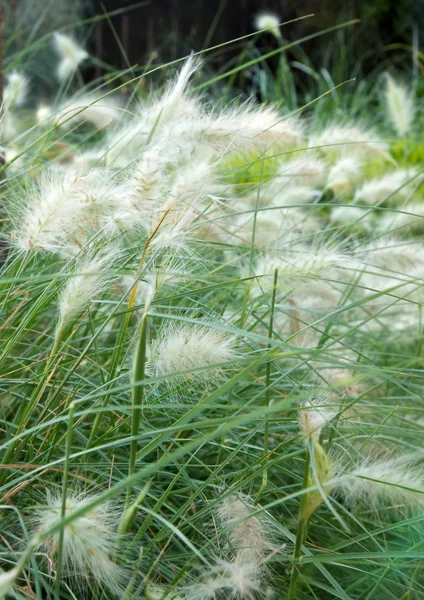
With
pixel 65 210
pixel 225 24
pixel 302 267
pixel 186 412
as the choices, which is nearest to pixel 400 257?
pixel 302 267

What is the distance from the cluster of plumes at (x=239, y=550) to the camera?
62 centimetres

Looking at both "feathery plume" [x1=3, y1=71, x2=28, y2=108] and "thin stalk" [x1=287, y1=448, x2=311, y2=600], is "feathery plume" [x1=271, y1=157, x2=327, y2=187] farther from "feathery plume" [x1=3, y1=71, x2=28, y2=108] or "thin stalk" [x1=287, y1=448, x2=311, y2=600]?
"thin stalk" [x1=287, y1=448, x2=311, y2=600]

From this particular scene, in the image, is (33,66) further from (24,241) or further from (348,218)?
(24,241)

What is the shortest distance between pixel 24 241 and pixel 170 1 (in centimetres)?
432

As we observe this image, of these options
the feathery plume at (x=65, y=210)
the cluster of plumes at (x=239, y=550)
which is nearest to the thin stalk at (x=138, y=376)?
the cluster of plumes at (x=239, y=550)

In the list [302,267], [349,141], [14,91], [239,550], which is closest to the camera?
[239,550]

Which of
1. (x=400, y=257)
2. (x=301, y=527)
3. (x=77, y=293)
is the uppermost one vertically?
(x=77, y=293)

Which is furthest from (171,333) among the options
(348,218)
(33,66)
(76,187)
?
(33,66)

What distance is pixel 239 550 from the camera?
708 millimetres

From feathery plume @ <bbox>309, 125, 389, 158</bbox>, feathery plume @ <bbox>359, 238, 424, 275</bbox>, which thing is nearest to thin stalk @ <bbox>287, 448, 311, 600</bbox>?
feathery plume @ <bbox>359, 238, 424, 275</bbox>

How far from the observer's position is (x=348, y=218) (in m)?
1.48

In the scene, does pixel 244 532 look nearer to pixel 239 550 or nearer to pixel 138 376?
pixel 239 550

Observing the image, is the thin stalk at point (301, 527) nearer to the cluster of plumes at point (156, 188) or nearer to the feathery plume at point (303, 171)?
the cluster of plumes at point (156, 188)

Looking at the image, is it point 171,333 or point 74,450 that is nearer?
point 171,333
